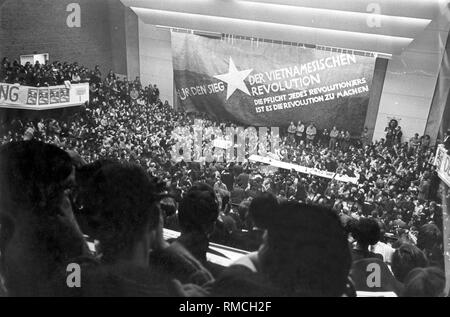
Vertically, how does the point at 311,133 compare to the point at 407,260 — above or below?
above

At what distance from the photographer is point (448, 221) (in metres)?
1.71

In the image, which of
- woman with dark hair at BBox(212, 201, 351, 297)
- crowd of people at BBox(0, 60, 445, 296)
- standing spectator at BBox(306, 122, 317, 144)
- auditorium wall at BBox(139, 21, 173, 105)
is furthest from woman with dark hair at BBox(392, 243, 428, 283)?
auditorium wall at BBox(139, 21, 173, 105)

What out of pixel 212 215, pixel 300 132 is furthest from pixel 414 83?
pixel 212 215

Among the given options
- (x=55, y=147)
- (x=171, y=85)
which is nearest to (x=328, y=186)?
(x=171, y=85)

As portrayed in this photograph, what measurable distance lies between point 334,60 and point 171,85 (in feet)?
2.10

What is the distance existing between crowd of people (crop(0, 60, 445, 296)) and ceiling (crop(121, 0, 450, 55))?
0.33 m

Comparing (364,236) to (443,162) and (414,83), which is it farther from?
(414,83)

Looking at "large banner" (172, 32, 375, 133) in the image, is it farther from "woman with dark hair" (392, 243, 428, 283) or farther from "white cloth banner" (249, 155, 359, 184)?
"woman with dark hair" (392, 243, 428, 283)

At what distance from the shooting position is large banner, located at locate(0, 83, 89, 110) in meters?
1.85

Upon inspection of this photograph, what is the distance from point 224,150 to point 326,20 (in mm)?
616

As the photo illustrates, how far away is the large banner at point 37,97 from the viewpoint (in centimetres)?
185

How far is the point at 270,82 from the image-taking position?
5.82 ft

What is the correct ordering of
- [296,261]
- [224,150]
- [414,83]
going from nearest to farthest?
[296,261]
[414,83]
[224,150]

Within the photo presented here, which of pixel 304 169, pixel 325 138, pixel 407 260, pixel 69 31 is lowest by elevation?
pixel 407 260
